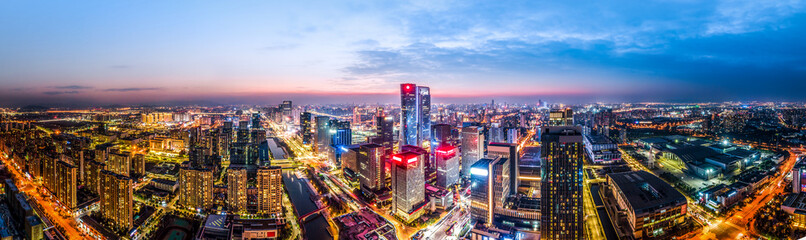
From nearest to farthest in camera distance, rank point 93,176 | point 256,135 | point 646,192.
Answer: point 646,192
point 93,176
point 256,135

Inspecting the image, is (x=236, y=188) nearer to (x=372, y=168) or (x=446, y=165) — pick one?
(x=372, y=168)

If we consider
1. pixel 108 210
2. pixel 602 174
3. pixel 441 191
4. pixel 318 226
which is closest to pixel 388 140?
pixel 441 191

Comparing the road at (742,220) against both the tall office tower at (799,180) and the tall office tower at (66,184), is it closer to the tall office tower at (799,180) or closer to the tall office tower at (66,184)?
the tall office tower at (799,180)

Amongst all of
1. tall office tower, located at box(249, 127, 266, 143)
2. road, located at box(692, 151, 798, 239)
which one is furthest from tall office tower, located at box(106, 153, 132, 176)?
road, located at box(692, 151, 798, 239)

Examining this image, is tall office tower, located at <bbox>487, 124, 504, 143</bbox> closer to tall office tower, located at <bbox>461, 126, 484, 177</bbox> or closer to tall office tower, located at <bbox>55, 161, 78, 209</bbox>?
tall office tower, located at <bbox>461, 126, 484, 177</bbox>

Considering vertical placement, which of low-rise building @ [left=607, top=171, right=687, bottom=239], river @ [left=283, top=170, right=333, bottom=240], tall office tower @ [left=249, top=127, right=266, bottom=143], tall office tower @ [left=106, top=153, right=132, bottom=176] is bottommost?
river @ [left=283, top=170, right=333, bottom=240]

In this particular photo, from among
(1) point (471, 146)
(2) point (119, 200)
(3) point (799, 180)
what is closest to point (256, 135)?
(2) point (119, 200)
